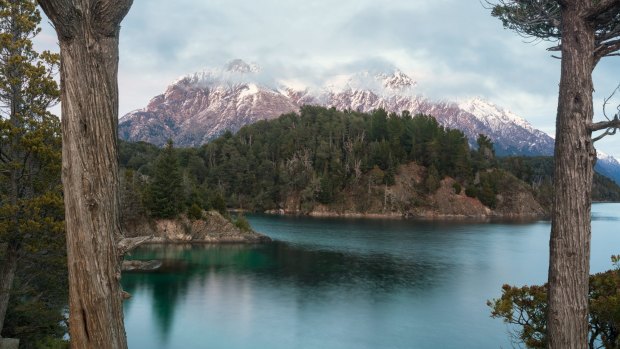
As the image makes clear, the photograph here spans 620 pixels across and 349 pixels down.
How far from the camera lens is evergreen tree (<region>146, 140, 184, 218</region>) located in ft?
164

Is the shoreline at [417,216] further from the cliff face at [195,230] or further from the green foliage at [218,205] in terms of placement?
the cliff face at [195,230]

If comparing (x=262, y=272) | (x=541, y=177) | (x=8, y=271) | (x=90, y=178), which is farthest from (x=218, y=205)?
(x=541, y=177)

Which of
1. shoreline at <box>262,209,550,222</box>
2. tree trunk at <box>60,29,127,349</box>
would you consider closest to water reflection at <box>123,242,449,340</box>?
tree trunk at <box>60,29,127,349</box>

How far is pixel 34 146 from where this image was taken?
1128cm

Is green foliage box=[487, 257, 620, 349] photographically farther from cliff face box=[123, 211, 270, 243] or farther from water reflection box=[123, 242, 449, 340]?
cliff face box=[123, 211, 270, 243]

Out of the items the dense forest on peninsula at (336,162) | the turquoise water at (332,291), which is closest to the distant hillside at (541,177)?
the dense forest on peninsula at (336,162)

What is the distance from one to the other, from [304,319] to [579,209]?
840 inches

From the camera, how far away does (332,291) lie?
1225 inches

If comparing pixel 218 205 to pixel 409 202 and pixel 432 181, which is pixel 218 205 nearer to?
pixel 409 202

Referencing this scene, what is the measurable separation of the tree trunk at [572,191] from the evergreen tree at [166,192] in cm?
4793

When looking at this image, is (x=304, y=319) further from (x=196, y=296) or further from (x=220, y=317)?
(x=196, y=296)

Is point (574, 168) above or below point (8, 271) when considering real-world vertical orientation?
above

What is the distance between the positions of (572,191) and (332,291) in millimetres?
26826

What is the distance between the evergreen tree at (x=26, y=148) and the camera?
37.2ft
